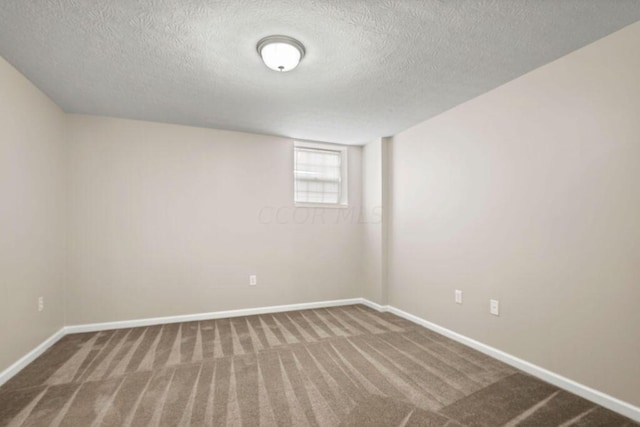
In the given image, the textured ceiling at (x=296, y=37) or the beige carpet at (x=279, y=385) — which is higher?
the textured ceiling at (x=296, y=37)

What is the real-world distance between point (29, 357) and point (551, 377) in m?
4.13

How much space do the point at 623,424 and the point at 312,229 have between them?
3.31 m

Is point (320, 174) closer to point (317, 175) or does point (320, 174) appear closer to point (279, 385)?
point (317, 175)

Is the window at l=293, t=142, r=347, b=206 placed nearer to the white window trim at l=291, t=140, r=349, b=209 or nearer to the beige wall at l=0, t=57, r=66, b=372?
the white window trim at l=291, t=140, r=349, b=209

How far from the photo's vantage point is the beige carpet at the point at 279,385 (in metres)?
1.78

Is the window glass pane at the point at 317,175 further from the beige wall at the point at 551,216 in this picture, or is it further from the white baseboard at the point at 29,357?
the white baseboard at the point at 29,357

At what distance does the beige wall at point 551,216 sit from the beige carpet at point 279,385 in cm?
33

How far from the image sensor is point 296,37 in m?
1.92

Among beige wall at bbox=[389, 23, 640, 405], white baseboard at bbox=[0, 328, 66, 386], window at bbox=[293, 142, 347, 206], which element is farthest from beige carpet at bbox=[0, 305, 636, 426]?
window at bbox=[293, 142, 347, 206]

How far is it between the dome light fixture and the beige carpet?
7.50 ft

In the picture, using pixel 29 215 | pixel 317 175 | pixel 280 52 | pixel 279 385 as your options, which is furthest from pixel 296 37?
pixel 29 215

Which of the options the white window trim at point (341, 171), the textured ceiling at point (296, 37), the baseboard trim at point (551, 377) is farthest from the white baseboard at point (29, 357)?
the baseboard trim at point (551, 377)

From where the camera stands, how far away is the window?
4.29 meters

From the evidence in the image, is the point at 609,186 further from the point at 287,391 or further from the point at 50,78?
the point at 50,78
